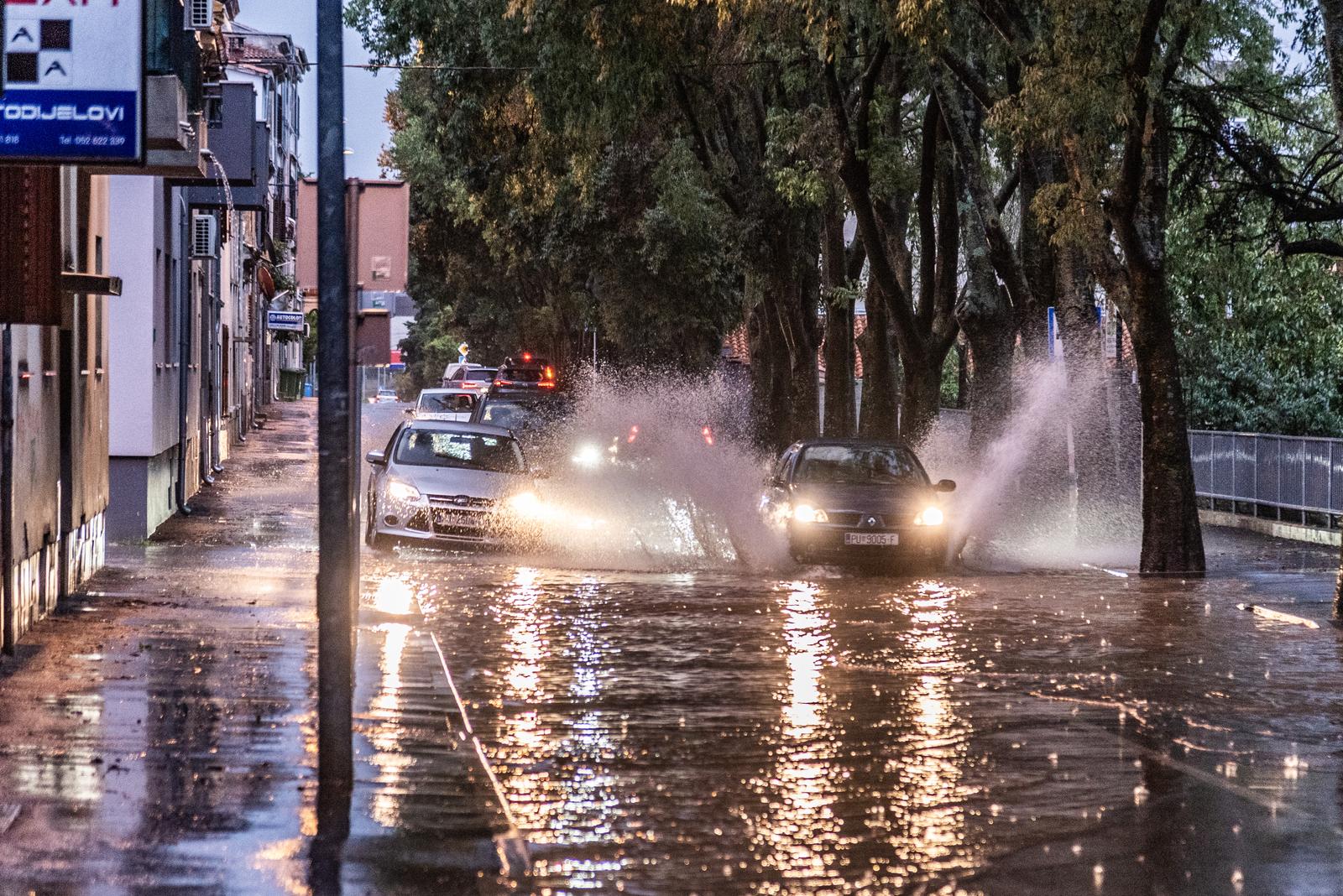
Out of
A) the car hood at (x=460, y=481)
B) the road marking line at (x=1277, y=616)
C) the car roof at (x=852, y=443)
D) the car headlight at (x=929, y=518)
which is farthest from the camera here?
the car roof at (x=852, y=443)

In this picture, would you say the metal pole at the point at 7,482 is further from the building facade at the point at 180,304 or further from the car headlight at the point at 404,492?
the car headlight at the point at 404,492

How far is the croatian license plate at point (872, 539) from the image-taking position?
19.7 metres

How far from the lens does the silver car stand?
20609 mm

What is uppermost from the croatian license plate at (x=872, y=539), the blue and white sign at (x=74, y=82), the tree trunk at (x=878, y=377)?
the blue and white sign at (x=74, y=82)

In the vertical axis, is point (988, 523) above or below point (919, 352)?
below

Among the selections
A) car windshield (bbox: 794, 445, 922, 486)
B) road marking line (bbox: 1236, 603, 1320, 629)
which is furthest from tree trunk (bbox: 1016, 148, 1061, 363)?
road marking line (bbox: 1236, 603, 1320, 629)

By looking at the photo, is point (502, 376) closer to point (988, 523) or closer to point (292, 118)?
point (988, 523)

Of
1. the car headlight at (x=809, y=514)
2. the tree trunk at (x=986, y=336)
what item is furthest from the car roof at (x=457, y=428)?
the tree trunk at (x=986, y=336)

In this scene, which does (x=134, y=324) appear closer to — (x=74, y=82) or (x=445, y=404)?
(x=74, y=82)

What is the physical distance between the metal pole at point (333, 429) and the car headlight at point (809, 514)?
476 inches

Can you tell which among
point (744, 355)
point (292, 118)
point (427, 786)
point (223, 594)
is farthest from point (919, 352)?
point (292, 118)

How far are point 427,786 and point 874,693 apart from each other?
382 centimetres

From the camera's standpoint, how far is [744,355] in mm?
80000

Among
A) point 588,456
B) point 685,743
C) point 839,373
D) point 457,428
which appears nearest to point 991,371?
point 588,456
